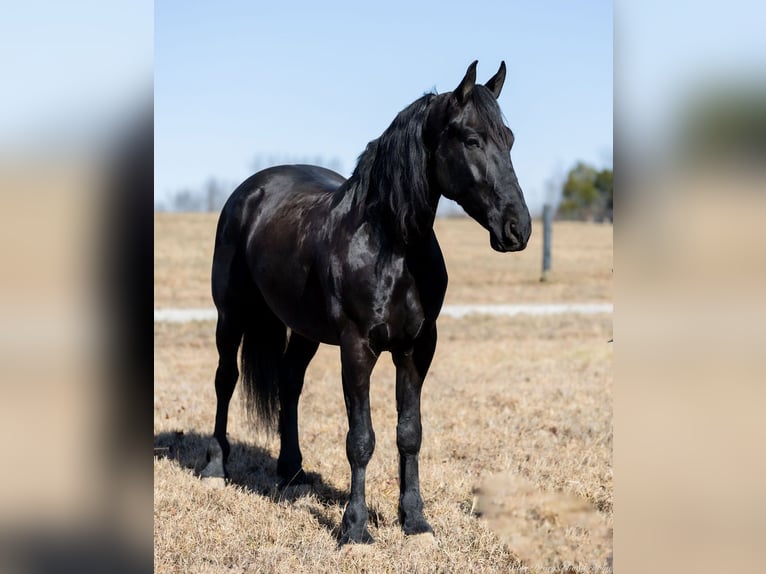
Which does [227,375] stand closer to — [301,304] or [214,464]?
[214,464]

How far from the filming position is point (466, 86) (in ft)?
11.7

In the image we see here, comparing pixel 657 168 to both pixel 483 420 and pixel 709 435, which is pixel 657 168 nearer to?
pixel 709 435

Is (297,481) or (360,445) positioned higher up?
(360,445)

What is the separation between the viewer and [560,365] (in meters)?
8.95

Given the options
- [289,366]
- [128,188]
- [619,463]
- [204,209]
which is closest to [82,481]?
[128,188]

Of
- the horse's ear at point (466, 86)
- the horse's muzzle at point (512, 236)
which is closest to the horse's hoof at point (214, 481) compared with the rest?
the horse's muzzle at point (512, 236)

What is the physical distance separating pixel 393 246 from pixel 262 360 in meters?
1.90

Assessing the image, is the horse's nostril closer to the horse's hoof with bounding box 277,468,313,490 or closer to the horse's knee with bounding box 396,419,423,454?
the horse's knee with bounding box 396,419,423,454

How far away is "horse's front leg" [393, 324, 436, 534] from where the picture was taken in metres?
4.20

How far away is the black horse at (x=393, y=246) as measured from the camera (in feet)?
11.7

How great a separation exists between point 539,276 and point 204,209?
4019 cm

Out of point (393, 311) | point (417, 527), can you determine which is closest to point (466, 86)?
point (393, 311)

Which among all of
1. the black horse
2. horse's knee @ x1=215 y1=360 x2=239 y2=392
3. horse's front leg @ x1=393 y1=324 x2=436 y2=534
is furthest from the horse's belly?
horse's knee @ x1=215 y1=360 x2=239 y2=392

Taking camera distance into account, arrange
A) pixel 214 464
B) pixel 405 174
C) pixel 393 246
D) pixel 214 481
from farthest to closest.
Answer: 1. pixel 214 464
2. pixel 214 481
3. pixel 393 246
4. pixel 405 174
